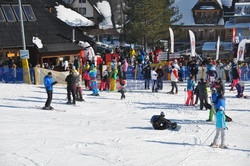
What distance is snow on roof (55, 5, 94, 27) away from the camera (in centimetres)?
3994

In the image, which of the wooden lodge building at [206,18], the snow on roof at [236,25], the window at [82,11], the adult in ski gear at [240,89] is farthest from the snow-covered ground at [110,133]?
the window at [82,11]

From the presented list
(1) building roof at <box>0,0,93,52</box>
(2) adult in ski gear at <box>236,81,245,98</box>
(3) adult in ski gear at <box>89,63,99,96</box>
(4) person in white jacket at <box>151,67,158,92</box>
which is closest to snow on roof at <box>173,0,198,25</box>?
(1) building roof at <box>0,0,93,52</box>

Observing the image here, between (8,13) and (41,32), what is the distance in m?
2.79

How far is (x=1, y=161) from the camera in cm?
1149

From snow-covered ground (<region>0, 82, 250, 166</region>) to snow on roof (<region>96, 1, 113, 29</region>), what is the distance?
45971mm

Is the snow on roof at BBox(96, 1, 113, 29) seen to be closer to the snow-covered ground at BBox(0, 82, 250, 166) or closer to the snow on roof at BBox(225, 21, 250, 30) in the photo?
the snow on roof at BBox(225, 21, 250, 30)

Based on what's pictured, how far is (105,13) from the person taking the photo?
70.1 meters

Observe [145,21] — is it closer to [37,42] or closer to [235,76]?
[37,42]

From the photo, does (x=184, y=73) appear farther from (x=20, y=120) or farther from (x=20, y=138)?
(x=20, y=138)

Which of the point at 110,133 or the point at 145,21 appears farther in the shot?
the point at 145,21

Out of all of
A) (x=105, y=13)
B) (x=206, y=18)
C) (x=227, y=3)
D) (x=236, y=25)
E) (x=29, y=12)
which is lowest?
(x=29, y=12)

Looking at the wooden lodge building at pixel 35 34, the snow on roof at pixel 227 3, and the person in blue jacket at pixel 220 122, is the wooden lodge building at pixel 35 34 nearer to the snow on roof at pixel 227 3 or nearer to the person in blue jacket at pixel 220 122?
the person in blue jacket at pixel 220 122

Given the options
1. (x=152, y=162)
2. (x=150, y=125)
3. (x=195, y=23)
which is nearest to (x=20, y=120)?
(x=150, y=125)

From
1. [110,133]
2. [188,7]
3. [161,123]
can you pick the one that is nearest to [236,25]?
[188,7]
